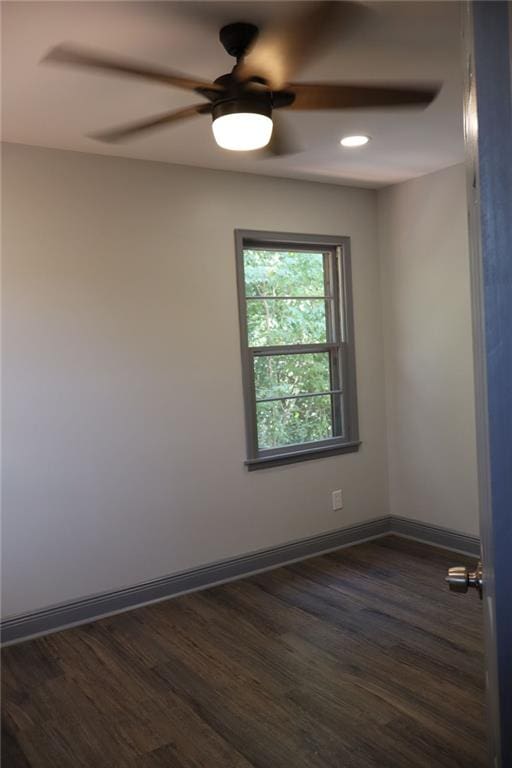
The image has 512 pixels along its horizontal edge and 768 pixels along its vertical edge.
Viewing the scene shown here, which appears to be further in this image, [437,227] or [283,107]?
[437,227]

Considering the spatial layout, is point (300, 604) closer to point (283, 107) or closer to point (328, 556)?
point (328, 556)

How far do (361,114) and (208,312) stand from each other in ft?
4.65

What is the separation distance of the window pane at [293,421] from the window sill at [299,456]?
96 millimetres

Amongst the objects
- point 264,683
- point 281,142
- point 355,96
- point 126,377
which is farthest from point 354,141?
point 264,683

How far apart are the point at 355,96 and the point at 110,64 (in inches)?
36.0

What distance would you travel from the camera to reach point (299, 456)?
408 centimetres

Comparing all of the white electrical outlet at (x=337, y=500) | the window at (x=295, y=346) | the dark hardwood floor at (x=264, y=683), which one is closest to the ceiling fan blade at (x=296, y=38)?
the window at (x=295, y=346)

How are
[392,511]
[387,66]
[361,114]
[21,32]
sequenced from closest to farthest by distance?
1. [21,32]
2. [387,66]
3. [361,114]
4. [392,511]

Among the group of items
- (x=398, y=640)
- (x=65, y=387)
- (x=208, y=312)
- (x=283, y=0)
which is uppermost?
(x=283, y=0)

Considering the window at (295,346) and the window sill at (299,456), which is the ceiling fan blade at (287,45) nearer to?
the window at (295,346)

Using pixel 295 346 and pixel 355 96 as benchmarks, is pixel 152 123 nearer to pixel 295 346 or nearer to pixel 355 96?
pixel 355 96

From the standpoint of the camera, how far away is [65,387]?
3230 mm

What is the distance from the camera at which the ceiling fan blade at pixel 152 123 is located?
2.29 meters

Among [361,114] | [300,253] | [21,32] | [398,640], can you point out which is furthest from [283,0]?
[398,640]
